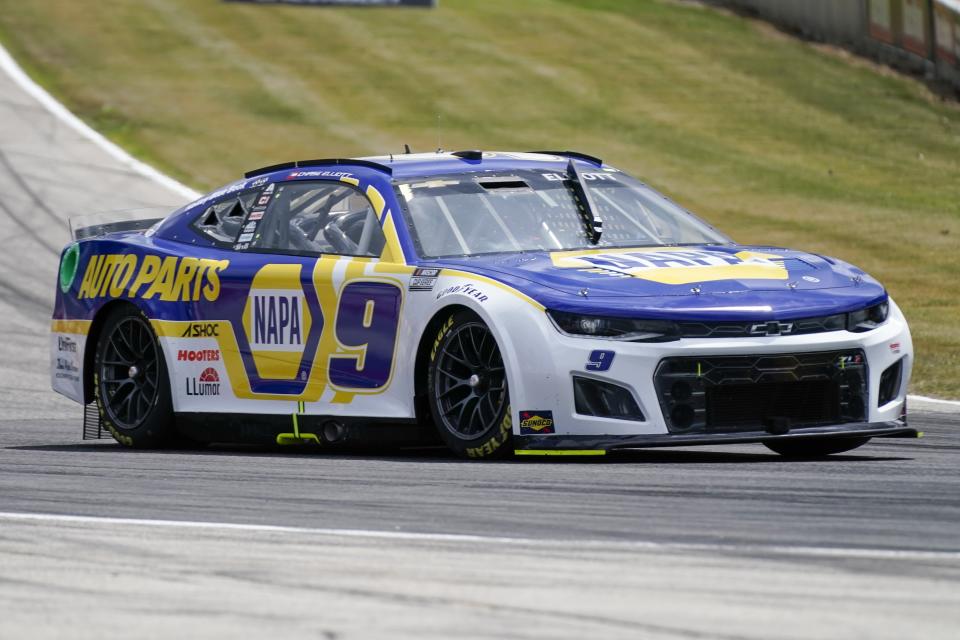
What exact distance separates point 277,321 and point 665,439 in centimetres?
228

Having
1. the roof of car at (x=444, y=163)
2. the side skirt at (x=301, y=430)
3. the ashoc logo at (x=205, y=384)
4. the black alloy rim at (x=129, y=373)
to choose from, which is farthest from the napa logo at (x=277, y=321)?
the black alloy rim at (x=129, y=373)

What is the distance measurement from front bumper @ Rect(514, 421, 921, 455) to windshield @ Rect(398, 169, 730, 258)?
3.84 feet

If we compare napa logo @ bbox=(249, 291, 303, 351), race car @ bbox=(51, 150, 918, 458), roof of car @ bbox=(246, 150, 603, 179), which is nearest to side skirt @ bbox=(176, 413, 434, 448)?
race car @ bbox=(51, 150, 918, 458)

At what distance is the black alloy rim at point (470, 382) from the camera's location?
328 inches

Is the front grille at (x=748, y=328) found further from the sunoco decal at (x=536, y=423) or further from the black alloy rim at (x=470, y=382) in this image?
the black alloy rim at (x=470, y=382)

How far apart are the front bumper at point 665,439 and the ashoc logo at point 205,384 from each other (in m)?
2.14

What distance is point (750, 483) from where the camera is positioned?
24.2 ft

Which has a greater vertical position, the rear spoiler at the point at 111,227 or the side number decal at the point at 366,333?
the rear spoiler at the point at 111,227

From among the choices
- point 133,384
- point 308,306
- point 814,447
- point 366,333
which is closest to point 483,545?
point 366,333

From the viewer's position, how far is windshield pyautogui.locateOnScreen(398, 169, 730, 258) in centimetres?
905

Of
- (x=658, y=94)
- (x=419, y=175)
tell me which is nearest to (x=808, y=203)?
(x=658, y=94)

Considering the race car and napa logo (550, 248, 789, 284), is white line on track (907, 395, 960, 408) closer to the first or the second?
the race car

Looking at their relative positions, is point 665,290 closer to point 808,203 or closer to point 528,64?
point 808,203

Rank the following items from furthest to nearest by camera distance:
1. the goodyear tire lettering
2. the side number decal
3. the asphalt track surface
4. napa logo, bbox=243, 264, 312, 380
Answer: napa logo, bbox=243, 264, 312, 380 < the side number decal < the goodyear tire lettering < the asphalt track surface
